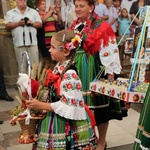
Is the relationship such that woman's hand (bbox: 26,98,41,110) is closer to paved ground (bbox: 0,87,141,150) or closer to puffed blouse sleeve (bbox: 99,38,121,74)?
puffed blouse sleeve (bbox: 99,38,121,74)

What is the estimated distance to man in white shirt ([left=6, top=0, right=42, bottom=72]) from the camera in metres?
4.45

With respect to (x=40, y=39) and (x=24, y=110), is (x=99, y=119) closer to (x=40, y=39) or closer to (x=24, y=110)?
(x=24, y=110)

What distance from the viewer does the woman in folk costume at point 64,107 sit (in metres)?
1.71

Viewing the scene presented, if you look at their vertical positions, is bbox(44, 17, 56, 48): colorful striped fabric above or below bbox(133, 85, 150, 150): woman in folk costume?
above

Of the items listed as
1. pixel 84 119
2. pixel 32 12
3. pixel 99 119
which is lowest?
pixel 99 119

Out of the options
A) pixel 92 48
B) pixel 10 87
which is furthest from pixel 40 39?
pixel 92 48

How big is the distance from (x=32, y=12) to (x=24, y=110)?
10.1 feet

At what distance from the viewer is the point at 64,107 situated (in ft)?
5.59

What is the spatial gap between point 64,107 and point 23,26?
305cm

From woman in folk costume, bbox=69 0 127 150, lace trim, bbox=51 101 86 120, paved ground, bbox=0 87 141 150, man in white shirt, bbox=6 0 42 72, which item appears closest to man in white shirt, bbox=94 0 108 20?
man in white shirt, bbox=6 0 42 72

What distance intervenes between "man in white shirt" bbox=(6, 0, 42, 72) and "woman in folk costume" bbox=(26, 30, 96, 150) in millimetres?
2706

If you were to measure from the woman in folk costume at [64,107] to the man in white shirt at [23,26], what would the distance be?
271 centimetres

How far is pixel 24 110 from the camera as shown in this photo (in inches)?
70.2

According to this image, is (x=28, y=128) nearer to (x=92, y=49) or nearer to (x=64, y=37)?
(x=64, y=37)
